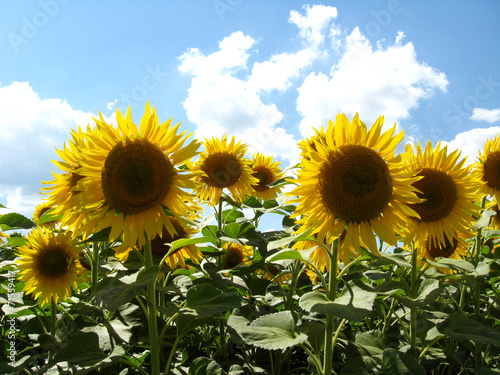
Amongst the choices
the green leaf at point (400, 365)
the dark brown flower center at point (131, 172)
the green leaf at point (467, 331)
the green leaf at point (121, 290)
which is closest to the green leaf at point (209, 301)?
the green leaf at point (121, 290)

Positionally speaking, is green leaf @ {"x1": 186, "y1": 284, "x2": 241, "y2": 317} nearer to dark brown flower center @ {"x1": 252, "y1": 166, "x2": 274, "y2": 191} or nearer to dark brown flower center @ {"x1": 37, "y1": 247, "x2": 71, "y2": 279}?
dark brown flower center @ {"x1": 37, "y1": 247, "x2": 71, "y2": 279}

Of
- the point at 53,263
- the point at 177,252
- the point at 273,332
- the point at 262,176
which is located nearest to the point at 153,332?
the point at 273,332

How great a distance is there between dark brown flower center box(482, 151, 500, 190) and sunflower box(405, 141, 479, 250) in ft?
3.75

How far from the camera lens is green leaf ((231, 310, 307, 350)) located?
208 centimetres

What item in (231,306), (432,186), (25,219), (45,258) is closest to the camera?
(231,306)

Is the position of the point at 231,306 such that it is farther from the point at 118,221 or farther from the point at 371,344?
the point at 371,344

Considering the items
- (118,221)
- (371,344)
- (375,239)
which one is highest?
(118,221)

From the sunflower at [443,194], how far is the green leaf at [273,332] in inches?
54.2

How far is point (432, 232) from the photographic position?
3.14 m

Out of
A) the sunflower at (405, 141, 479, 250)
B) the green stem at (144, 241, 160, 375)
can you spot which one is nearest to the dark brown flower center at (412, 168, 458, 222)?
the sunflower at (405, 141, 479, 250)

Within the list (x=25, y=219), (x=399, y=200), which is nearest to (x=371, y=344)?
(x=399, y=200)

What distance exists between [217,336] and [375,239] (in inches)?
88.9

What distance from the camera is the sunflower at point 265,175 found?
6.53m

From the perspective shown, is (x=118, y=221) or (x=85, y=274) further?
(x=85, y=274)
